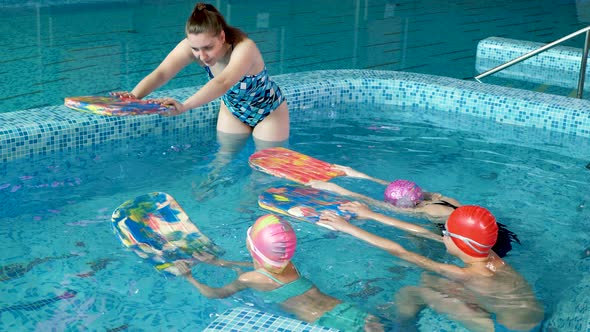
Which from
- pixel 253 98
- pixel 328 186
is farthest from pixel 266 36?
pixel 328 186

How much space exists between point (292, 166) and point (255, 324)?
6.97 feet

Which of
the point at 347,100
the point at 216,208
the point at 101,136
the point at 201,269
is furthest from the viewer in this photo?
the point at 347,100

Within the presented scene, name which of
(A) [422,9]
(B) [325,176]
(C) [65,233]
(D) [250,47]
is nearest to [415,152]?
(B) [325,176]

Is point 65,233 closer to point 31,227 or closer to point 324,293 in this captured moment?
point 31,227

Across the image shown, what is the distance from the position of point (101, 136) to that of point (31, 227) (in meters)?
1.45

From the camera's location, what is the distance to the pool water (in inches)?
124

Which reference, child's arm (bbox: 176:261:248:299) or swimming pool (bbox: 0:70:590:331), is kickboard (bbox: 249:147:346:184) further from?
child's arm (bbox: 176:261:248:299)

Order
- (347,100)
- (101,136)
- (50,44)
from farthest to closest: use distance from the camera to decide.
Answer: (50,44) → (347,100) → (101,136)

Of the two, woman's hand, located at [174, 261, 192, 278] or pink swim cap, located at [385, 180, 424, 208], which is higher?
pink swim cap, located at [385, 180, 424, 208]

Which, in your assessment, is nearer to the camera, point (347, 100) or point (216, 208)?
point (216, 208)

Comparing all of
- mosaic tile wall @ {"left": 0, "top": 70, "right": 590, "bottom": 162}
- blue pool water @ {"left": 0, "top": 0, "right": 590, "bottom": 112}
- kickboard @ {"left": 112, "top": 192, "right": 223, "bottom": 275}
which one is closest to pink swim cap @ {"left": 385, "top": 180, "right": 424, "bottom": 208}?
kickboard @ {"left": 112, "top": 192, "right": 223, "bottom": 275}

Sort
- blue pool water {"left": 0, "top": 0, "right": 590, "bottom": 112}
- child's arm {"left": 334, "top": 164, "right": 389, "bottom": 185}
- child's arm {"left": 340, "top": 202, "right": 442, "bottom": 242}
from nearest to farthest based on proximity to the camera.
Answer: child's arm {"left": 340, "top": 202, "right": 442, "bottom": 242} < child's arm {"left": 334, "top": 164, "right": 389, "bottom": 185} < blue pool water {"left": 0, "top": 0, "right": 590, "bottom": 112}

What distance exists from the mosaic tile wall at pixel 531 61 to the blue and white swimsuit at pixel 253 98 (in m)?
3.83

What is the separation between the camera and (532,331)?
119 inches
